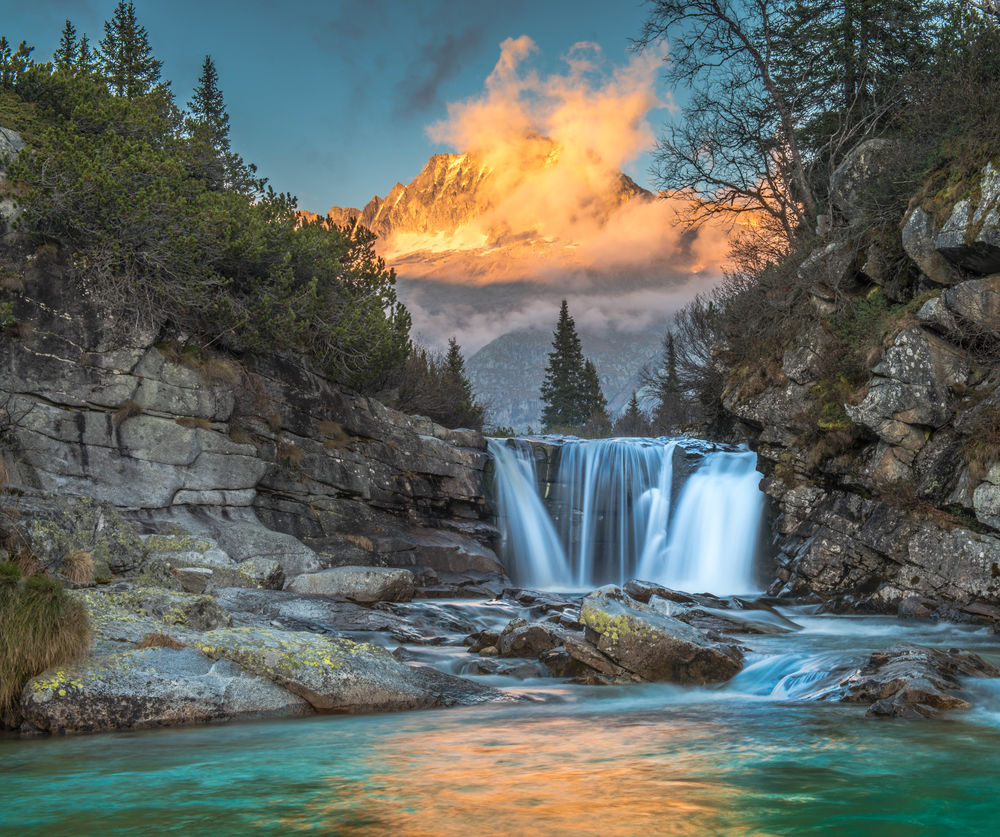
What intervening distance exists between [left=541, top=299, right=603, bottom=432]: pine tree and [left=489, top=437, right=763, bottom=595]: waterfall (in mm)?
44695

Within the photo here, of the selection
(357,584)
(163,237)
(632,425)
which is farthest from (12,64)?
(632,425)

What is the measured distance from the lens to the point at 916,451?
1611 cm

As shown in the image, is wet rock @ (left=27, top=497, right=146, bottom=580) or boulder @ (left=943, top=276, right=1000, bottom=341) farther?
boulder @ (left=943, top=276, right=1000, bottom=341)

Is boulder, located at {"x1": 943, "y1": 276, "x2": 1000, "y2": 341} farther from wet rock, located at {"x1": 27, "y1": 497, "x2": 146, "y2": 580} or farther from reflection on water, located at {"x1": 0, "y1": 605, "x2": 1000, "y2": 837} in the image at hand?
wet rock, located at {"x1": 27, "y1": 497, "x2": 146, "y2": 580}

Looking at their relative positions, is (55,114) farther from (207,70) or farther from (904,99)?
(207,70)

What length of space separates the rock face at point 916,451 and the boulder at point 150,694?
43.1 feet

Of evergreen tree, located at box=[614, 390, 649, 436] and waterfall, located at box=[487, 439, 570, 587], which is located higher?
evergreen tree, located at box=[614, 390, 649, 436]

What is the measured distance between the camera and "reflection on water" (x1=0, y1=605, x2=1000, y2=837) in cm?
439

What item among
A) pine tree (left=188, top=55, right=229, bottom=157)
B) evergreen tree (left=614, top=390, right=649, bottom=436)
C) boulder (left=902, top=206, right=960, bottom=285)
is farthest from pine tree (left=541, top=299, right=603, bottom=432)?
boulder (left=902, top=206, right=960, bottom=285)

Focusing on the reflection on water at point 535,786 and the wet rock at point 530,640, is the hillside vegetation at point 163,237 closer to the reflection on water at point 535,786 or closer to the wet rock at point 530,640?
the wet rock at point 530,640

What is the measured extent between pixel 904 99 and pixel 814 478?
458 inches

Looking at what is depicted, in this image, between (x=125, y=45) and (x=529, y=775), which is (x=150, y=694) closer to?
(x=529, y=775)

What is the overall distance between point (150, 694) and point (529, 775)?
3882 mm

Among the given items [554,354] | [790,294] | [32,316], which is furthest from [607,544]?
[554,354]
